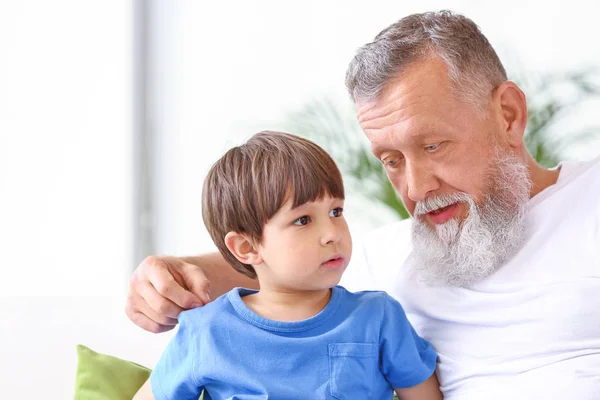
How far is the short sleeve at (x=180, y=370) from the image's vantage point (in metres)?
1.59

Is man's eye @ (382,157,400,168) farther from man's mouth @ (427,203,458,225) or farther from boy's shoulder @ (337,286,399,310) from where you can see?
boy's shoulder @ (337,286,399,310)

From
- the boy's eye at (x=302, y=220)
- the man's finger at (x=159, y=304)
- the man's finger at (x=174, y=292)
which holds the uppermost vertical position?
the boy's eye at (x=302, y=220)

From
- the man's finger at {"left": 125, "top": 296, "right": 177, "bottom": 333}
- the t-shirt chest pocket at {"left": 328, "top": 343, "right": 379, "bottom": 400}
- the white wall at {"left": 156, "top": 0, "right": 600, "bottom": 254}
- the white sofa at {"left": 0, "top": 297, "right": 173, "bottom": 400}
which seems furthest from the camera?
the white wall at {"left": 156, "top": 0, "right": 600, "bottom": 254}

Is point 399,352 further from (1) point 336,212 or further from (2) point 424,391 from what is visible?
(1) point 336,212

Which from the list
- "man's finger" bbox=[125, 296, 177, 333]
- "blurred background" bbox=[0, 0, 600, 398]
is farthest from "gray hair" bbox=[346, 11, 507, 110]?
"blurred background" bbox=[0, 0, 600, 398]

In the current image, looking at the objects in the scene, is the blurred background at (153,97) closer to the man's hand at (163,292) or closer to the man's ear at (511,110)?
the man's ear at (511,110)

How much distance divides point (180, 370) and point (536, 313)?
2.41 feet

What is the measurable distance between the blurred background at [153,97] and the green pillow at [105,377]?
5.60 ft

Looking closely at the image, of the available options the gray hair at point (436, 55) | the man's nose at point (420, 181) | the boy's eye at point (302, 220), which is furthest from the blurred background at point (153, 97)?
the boy's eye at point (302, 220)

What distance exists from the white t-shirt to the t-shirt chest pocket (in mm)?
256

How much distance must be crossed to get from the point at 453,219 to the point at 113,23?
3.03 meters

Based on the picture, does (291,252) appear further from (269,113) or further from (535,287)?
(269,113)

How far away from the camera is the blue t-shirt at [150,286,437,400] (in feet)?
5.07

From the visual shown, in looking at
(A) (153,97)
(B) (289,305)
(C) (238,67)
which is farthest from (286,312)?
(A) (153,97)
